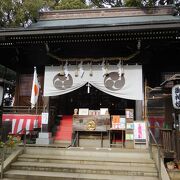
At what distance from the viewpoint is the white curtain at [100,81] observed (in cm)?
1140

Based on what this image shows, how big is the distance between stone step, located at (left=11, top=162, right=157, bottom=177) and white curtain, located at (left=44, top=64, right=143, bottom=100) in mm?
3662

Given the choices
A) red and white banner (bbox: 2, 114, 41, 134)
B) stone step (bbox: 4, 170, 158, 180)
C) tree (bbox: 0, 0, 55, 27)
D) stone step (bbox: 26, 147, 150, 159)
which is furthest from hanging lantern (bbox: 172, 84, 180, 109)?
tree (bbox: 0, 0, 55, 27)

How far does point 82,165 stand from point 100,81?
13.6 feet

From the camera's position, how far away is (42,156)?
→ 31.2ft

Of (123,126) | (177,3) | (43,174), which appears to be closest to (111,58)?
(123,126)

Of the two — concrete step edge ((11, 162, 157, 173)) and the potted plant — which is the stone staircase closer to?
concrete step edge ((11, 162, 157, 173))

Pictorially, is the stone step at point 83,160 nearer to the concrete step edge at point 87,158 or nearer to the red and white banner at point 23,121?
the concrete step edge at point 87,158

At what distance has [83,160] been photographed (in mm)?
9164

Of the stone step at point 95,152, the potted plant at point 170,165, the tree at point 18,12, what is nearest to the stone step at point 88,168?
the potted plant at point 170,165

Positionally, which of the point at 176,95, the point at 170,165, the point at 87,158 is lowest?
the point at 170,165

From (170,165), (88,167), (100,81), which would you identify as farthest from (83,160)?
(100,81)

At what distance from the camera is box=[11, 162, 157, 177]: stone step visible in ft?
27.2

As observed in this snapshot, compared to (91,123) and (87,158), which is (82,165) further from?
(91,123)

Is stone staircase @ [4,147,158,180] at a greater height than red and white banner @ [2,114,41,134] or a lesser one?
lesser
